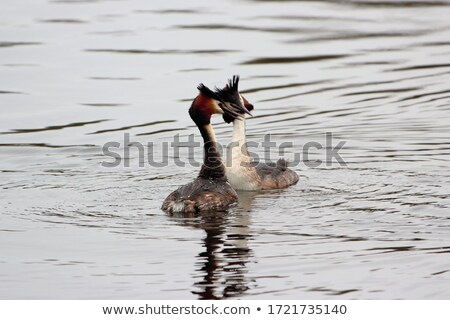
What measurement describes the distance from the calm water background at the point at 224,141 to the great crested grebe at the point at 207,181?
0.70ft

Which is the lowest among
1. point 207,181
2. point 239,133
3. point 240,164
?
point 207,181

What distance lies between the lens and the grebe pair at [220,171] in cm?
1261

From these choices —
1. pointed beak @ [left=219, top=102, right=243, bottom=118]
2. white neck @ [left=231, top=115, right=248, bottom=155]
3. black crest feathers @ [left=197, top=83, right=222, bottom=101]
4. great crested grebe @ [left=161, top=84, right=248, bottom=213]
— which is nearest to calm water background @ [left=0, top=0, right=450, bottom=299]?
great crested grebe @ [left=161, top=84, right=248, bottom=213]

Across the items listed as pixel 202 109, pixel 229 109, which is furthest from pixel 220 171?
pixel 229 109

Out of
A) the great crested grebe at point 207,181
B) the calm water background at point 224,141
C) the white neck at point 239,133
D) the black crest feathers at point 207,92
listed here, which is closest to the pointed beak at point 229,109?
the great crested grebe at point 207,181

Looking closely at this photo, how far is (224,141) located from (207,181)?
364 cm

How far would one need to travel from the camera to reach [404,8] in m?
25.2

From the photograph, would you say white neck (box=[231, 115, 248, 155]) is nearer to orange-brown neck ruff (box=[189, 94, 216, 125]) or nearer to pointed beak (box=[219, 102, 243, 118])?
pointed beak (box=[219, 102, 243, 118])

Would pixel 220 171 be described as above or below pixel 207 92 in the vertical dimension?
below

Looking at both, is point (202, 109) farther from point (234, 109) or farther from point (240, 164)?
point (240, 164)

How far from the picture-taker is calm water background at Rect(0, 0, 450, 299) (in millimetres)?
10250

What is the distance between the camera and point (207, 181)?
1305 cm

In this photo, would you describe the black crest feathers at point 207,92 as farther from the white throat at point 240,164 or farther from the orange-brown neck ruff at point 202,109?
the white throat at point 240,164

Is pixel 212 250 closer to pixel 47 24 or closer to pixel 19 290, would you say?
pixel 19 290
